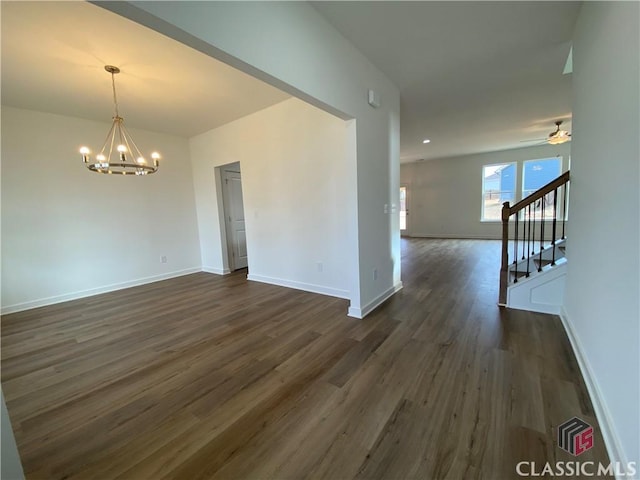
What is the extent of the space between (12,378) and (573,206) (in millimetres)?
4908

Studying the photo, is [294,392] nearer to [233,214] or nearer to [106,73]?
[106,73]

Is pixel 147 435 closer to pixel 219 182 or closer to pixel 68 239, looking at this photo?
pixel 68 239

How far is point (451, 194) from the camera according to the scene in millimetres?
8867

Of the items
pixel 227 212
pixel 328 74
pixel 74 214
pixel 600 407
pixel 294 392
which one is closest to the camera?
pixel 600 407

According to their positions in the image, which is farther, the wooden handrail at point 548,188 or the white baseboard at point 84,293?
the white baseboard at point 84,293

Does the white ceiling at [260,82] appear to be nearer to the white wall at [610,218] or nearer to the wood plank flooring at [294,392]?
the white wall at [610,218]

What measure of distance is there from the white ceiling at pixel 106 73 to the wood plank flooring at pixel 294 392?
270 centimetres

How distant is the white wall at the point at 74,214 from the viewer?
11.8 feet

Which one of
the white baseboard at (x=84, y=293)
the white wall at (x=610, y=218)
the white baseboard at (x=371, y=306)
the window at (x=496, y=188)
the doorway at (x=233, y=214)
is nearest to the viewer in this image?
the white wall at (x=610, y=218)

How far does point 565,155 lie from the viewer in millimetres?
7160

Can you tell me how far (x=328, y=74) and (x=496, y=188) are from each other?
8.05 meters

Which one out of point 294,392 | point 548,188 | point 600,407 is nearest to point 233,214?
point 294,392

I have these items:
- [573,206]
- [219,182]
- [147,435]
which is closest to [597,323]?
[573,206]

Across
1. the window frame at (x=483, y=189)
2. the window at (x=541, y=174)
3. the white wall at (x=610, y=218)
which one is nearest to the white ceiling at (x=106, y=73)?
the white wall at (x=610, y=218)
